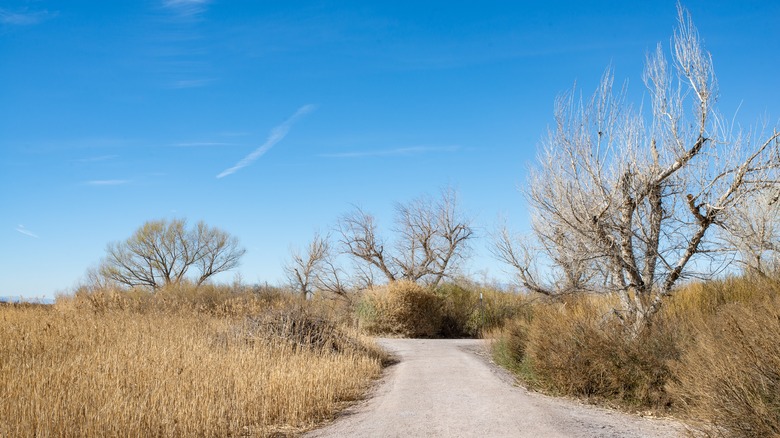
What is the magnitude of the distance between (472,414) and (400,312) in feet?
52.9

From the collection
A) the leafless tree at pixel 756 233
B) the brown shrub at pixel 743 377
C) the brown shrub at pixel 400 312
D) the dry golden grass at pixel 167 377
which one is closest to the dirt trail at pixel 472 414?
the dry golden grass at pixel 167 377

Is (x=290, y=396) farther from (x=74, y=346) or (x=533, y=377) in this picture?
(x=74, y=346)

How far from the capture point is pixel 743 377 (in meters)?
6.39

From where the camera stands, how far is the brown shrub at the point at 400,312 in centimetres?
2517

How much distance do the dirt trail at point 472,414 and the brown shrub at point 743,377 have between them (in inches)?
55.6

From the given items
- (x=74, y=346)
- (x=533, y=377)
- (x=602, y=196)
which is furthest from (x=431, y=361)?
(x=74, y=346)

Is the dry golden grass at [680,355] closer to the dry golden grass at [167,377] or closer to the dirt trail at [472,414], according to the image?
the dirt trail at [472,414]

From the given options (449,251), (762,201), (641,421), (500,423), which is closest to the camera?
(500,423)

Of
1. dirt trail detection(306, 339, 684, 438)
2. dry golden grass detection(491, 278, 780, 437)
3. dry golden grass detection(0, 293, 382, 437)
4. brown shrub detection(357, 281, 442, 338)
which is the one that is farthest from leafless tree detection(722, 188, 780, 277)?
brown shrub detection(357, 281, 442, 338)

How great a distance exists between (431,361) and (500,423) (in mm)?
7071

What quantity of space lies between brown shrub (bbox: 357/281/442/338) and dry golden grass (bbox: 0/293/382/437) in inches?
349

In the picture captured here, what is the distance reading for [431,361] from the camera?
50.6ft

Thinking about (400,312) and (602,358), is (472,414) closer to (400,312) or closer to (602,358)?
(602,358)

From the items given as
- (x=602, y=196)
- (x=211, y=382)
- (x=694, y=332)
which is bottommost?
(x=211, y=382)
